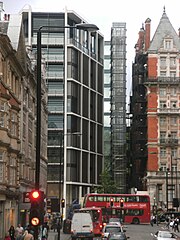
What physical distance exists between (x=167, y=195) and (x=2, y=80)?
6916cm

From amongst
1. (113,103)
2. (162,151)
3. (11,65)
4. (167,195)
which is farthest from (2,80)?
(113,103)

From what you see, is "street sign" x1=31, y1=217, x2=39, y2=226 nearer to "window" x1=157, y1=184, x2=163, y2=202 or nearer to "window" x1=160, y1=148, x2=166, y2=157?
"window" x1=157, y1=184, x2=163, y2=202

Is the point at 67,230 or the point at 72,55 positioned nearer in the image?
the point at 67,230

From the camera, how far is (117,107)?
14475 cm

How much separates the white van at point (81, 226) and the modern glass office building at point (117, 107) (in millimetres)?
84107

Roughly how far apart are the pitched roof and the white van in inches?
2826

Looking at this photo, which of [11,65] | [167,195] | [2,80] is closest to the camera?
[2,80]

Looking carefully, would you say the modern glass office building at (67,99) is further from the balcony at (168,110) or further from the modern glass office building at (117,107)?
the modern glass office building at (117,107)

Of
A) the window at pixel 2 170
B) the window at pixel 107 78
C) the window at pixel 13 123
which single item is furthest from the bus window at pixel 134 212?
the window at pixel 107 78

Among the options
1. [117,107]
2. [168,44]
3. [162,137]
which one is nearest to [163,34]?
[168,44]

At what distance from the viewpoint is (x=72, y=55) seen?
11962cm

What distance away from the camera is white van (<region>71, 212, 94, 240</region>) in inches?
2090

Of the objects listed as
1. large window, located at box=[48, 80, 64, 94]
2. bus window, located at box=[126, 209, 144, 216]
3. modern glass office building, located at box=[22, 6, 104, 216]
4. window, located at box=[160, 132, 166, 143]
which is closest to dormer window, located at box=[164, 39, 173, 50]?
modern glass office building, located at box=[22, 6, 104, 216]

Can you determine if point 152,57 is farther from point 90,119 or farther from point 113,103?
point 113,103
